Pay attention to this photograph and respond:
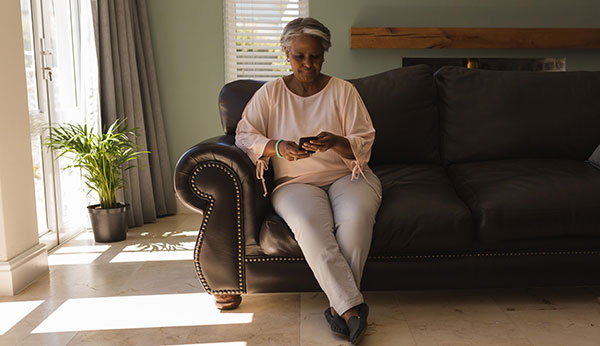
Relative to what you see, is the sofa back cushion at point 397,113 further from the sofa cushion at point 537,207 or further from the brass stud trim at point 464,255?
the brass stud trim at point 464,255

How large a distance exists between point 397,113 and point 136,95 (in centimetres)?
191

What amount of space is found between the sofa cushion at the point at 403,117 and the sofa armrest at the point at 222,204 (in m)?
0.79

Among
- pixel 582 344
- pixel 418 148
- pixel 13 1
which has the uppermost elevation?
pixel 13 1

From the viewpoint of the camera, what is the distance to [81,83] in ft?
11.3

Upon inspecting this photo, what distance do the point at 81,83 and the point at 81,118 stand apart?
223 mm

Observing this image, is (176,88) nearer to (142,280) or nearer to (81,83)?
(81,83)

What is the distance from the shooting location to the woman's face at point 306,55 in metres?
2.14

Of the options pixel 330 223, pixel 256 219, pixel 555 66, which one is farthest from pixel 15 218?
pixel 555 66

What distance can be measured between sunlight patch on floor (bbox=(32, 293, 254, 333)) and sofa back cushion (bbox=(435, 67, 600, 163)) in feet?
4.43

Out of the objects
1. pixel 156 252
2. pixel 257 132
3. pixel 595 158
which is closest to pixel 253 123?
pixel 257 132

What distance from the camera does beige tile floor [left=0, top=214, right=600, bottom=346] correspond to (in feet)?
6.24

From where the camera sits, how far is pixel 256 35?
4059mm

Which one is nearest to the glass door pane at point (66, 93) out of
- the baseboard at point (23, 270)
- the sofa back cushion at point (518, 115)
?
the baseboard at point (23, 270)

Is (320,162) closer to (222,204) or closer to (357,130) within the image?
(357,130)
